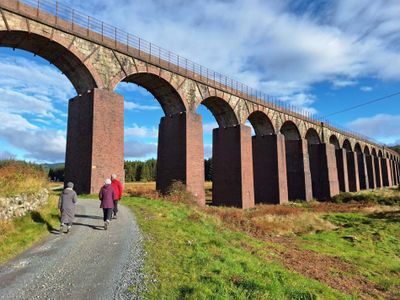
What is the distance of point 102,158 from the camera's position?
59.8ft

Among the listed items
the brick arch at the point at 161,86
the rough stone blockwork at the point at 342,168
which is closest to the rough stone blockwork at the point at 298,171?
the rough stone blockwork at the point at 342,168

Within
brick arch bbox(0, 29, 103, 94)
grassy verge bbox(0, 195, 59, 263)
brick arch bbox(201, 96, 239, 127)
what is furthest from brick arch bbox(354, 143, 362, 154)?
grassy verge bbox(0, 195, 59, 263)

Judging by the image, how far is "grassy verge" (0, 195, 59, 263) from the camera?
7.42 meters

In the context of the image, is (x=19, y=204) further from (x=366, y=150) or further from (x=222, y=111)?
(x=366, y=150)

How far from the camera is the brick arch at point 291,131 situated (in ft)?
127

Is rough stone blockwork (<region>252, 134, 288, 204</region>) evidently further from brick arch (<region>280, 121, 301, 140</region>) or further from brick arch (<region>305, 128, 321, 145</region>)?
brick arch (<region>305, 128, 321, 145</region>)

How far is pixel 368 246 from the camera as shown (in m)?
15.8

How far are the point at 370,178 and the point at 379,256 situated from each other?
5825 cm

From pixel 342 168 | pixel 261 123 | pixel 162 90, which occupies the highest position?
pixel 162 90

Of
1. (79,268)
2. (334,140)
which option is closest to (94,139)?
(79,268)

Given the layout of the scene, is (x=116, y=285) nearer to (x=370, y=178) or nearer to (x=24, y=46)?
(x=24, y=46)

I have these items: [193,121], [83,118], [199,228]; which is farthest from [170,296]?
[193,121]

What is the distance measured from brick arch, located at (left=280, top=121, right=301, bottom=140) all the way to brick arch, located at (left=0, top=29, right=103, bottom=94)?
25838mm

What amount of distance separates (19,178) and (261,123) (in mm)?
27579
